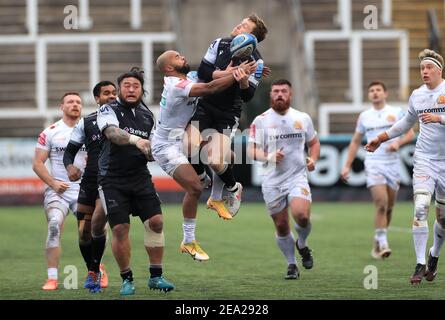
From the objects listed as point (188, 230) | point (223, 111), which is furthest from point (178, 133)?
point (188, 230)

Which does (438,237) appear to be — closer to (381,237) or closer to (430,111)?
(430,111)

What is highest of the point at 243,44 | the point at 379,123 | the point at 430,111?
the point at 243,44

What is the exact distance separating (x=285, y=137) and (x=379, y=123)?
3405 mm

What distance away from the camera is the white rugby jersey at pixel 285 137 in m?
15.3

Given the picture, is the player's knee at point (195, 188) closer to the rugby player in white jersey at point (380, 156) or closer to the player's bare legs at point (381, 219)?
the player's bare legs at point (381, 219)

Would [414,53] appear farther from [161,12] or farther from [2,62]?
[2,62]

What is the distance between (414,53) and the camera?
3434 centimetres

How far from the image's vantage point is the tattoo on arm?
1241cm

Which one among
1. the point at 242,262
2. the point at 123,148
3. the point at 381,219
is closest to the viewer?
the point at 123,148

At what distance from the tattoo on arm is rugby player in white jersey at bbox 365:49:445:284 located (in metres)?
3.24

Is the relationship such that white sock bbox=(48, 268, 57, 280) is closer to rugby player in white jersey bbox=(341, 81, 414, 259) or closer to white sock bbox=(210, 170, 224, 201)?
white sock bbox=(210, 170, 224, 201)

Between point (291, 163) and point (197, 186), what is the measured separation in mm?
2260

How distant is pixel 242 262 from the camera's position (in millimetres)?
17172
